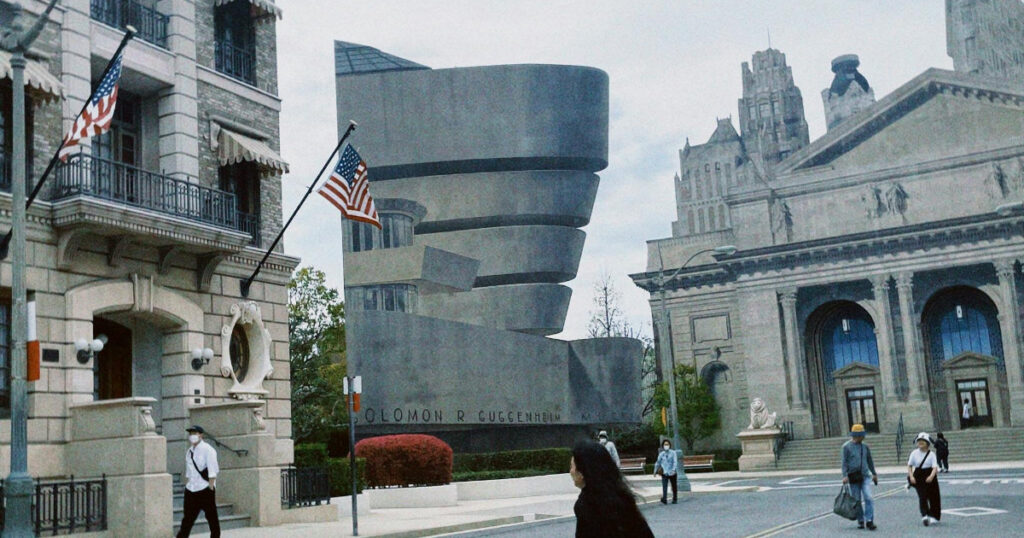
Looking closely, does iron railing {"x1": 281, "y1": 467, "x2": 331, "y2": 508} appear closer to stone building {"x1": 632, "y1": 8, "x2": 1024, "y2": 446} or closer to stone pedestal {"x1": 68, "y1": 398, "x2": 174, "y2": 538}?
stone pedestal {"x1": 68, "y1": 398, "x2": 174, "y2": 538}

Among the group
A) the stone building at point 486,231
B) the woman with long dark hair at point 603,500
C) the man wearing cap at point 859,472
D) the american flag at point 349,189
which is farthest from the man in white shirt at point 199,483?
the stone building at point 486,231

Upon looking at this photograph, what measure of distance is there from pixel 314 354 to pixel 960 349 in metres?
37.6

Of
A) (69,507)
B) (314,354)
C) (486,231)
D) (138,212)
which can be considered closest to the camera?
(69,507)

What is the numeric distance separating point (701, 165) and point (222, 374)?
11430 cm

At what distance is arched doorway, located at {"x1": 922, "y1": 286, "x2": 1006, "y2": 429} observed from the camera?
207 feet

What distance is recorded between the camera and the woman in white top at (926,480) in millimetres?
18391

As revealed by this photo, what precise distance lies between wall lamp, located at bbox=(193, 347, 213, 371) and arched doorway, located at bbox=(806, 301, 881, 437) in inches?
1946

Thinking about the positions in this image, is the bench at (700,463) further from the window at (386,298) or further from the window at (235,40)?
the window at (235,40)

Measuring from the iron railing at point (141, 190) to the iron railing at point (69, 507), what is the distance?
5.25 meters

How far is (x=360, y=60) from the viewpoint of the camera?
43719 millimetres

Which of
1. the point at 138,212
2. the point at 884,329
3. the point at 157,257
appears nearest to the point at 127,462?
the point at 138,212

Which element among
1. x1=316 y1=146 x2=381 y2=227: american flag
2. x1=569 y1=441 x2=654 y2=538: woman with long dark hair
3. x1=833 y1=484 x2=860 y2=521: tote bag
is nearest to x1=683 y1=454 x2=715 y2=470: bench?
x1=316 y1=146 x2=381 y2=227: american flag

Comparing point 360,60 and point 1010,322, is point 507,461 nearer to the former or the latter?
point 360,60

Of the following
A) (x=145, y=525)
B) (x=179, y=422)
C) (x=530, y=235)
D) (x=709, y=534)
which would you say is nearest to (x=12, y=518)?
(x=145, y=525)
